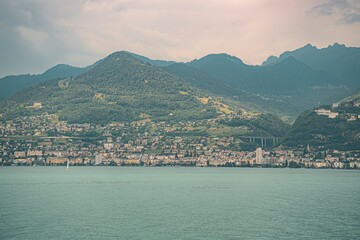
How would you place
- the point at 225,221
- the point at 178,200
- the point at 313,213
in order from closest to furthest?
the point at 225,221 < the point at 313,213 < the point at 178,200

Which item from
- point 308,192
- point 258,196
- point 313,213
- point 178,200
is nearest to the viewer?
point 313,213

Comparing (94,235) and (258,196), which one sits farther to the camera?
(258,196)

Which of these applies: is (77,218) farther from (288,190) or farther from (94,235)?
(288,190)

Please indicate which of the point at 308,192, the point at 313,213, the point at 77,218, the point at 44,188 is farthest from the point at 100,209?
the point at 308,192

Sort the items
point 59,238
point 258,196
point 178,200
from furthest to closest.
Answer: point 258,196, point 178,200, point 59,238

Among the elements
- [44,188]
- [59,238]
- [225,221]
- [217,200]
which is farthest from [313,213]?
[44,188]

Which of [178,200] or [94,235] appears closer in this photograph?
[94,235]

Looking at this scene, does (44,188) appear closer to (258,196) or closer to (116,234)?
(258,196)

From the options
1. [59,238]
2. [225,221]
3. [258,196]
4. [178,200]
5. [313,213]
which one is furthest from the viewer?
[258,196]

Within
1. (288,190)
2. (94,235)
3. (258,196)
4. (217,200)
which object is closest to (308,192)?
(288,190)
